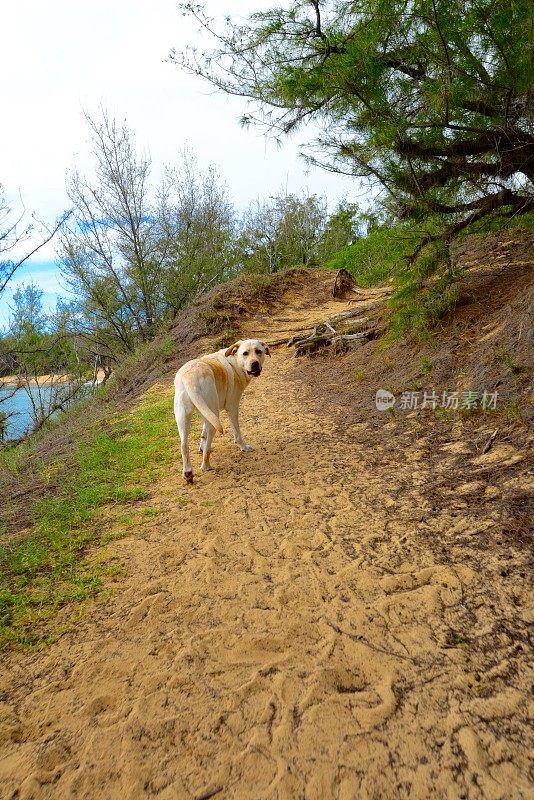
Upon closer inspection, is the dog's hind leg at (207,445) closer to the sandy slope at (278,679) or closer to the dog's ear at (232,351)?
the dog's ear at (232,351)

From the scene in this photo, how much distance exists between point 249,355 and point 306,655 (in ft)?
11.0

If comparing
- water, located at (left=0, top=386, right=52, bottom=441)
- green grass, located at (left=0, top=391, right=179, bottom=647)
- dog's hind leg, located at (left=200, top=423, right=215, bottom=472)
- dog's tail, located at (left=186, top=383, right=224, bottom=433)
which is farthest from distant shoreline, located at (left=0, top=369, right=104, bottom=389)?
dog's tail, located at (left=186, top=383, right=224, bottom=433)

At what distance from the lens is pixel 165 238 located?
18.6 meters

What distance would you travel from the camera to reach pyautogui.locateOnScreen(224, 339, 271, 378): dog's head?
498cm

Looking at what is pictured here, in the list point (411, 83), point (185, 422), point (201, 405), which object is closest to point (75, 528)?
point (185, 422)

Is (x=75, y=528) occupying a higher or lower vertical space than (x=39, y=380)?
lower

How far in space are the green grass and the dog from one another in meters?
0.76

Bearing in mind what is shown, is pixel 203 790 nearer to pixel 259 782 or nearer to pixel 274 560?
pixel 259 782

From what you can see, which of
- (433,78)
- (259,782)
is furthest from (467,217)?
(259,782)

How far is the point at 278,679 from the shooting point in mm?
2152

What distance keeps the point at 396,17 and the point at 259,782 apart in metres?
5.97

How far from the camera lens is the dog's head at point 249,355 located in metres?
4.98

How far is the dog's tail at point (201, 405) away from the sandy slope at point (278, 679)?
3.37 ft

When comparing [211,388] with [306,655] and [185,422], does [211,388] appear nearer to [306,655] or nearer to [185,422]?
[185,422]
